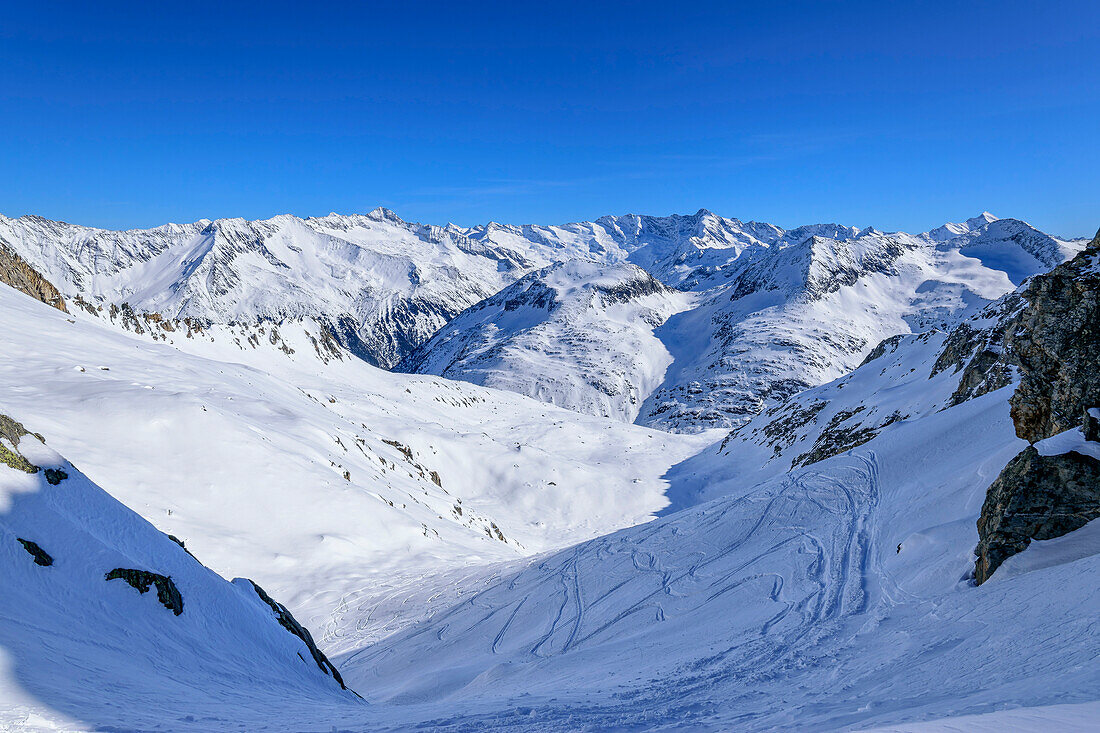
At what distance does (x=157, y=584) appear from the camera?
8.45m

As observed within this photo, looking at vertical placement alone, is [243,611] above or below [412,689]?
above

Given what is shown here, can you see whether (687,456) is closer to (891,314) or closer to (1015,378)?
(1015,378)

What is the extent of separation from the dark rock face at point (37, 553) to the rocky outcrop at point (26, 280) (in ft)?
173

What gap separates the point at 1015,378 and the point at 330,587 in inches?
1060

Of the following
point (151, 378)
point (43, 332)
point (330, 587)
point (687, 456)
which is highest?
point (43, 332)

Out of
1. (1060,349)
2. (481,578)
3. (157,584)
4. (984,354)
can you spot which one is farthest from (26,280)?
(984,354)

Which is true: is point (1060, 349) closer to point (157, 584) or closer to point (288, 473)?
point (157, 584)

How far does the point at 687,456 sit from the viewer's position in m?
69.5

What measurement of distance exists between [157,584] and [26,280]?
59077 millimetres

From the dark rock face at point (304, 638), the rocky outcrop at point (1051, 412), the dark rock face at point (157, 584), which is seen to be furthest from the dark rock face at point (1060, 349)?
the dark rock face at point (157, 584)

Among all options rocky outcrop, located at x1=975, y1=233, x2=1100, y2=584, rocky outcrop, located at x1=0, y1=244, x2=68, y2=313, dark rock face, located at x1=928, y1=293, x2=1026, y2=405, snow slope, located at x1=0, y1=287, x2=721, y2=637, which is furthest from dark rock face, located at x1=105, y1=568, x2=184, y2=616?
rocky outcrop, located at x1=0, y1=244, x2=68, y2=313

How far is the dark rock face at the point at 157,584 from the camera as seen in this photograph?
805 centimetres

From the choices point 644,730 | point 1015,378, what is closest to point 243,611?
point 644,730

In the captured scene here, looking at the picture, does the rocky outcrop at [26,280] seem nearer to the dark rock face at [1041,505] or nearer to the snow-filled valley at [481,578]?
the snow-filled valley at [481,578]
